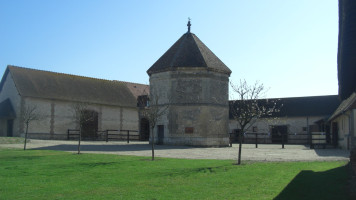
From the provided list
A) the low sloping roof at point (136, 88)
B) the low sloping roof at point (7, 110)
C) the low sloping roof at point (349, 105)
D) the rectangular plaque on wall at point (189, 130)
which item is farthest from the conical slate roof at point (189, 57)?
the low sloping roof at point (136, 88)

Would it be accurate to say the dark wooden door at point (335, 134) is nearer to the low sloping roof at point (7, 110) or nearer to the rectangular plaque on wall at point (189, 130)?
the rectangular plaque on wall at point (189, 130)

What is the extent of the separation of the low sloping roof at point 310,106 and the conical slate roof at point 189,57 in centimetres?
1238

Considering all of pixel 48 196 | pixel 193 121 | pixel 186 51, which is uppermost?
pixel 186 51

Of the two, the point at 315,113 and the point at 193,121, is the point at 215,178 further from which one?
the point at 315,113

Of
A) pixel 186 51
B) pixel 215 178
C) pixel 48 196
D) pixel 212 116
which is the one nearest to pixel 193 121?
pixel 212 116

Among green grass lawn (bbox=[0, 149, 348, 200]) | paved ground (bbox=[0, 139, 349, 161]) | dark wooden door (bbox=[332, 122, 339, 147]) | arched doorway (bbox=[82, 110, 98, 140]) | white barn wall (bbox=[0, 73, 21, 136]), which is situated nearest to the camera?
green grass lawn (bbox=[0, 149, 348, 200])

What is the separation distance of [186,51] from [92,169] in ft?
66.4

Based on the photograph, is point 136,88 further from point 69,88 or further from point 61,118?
point 61,118

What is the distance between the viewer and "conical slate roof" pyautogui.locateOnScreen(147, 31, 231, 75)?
1161 inches

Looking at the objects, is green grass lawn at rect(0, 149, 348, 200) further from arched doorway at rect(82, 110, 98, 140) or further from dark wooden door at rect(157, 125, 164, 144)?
arched doorway at rect(82, 110, 98, 140)

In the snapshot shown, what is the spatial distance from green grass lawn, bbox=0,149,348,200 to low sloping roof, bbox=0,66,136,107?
22891 mm

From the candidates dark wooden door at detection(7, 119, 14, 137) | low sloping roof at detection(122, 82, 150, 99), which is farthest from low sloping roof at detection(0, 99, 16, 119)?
low sloping roof at detection(122, 82, 150, 99)

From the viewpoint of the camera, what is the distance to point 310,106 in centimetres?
4050

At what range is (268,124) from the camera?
41312mm
